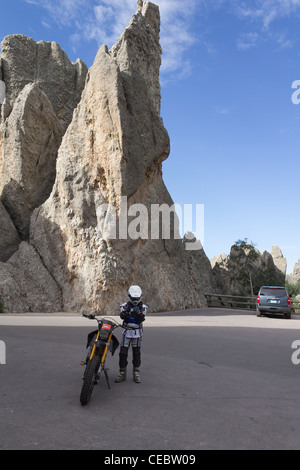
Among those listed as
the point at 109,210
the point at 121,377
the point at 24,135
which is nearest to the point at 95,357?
the point at 121,377

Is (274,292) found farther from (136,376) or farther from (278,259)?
(278,259)

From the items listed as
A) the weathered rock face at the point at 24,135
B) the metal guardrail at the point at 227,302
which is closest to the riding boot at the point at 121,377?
the weathered rock face at the point at 24,135

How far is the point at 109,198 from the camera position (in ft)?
73.8

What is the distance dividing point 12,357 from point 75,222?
50.7ft

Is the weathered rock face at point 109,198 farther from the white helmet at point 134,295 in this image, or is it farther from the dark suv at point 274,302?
the white helmet at point 134,295

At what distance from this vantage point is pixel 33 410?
4402mm

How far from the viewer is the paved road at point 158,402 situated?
3688mm

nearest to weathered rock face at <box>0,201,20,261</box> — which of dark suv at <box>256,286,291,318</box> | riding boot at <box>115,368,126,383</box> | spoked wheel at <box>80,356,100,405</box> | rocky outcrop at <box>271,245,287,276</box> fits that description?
dark suv at <box>256,286,291,318</box>

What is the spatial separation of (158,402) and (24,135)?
26235mm

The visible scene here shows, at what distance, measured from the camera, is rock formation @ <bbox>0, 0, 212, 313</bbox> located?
2116 centimetres

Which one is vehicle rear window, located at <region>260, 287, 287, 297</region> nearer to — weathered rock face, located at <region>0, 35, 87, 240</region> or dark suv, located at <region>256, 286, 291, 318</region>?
dark suv, located at <region>256, 286, 291, 318</region>

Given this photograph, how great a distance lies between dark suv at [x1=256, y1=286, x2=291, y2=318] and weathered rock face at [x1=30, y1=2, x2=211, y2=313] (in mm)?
5472

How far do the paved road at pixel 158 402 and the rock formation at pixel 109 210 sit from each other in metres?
12.2

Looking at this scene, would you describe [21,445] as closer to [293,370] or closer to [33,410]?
[33,410]
